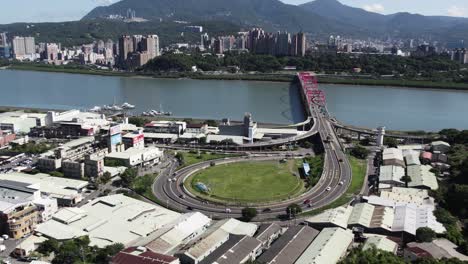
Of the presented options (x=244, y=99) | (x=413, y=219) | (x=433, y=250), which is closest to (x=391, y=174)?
(x=413, y=219)

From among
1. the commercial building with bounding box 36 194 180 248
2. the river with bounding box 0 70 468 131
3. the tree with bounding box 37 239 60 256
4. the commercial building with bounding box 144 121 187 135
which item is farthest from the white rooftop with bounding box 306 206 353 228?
the river with bounding box 0 70 468 131

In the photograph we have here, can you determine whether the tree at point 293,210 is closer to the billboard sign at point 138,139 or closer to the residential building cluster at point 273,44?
the billboard sign at point 138,139

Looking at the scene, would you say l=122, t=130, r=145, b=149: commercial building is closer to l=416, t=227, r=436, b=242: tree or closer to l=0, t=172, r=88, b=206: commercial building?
l=0, t=172, r=88, b=206: commercial building

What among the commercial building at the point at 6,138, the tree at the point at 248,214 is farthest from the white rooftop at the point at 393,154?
the commercial building at the point at 6,138

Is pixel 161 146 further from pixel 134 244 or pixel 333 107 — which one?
pixel 333 107

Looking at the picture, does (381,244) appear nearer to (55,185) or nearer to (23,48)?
(55,185)

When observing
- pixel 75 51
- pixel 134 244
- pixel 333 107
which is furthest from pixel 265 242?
pixel 75 51

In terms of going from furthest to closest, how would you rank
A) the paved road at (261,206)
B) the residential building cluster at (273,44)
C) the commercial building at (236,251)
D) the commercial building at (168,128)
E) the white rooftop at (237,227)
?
the residential building cluster at (273,44) < the commercial building at (168,128) < the paved road at (261,206) < the white rooftop at (237,227) < the commercial building at (236,251)
